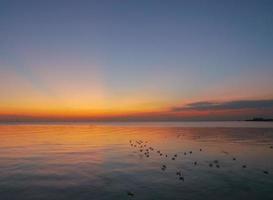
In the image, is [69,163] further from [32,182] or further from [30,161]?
[32,182]

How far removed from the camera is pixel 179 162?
34125 millimetres

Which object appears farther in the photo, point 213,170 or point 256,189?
point 213,170

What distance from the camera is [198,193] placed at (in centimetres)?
2109

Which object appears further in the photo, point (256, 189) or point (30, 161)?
point (30, 161)

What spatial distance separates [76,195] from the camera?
20.5 m

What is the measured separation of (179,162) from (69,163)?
12697mm

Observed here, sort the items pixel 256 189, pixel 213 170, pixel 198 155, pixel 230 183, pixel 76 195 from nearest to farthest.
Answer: pixel 76 195, pixel 256 189, pixel 230 183, pixel 213 170, pixel 198 155

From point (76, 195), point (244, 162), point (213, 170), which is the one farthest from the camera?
point (244, 162)

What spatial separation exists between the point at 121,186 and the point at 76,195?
392 centimetres

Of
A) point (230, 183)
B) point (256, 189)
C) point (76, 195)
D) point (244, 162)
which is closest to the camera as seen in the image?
point (76, 195)

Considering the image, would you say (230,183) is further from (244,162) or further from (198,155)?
(198,155)

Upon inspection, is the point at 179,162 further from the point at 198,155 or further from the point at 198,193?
the point at 198,193

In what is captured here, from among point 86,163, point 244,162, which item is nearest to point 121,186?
point 86,163

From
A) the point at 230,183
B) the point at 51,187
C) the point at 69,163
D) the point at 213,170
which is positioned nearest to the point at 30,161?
the point at 69,163
